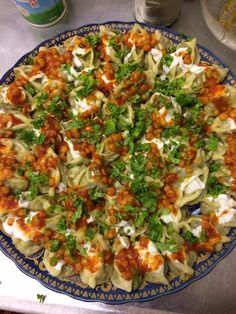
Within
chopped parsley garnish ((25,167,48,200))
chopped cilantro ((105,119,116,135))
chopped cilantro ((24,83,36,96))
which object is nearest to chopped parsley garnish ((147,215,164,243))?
chopped cilantro ((105,119,116,135))

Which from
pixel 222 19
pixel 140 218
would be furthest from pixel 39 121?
pixel 222 19

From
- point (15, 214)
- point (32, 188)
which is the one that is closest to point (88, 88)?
point (32, 188)

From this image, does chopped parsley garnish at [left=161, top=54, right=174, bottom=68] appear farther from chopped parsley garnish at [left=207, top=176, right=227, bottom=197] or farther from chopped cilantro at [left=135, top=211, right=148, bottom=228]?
chopped cilantro at [left=135, top=211, right=148, bottom=228]

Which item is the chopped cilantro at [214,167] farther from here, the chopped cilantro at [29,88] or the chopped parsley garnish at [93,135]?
the chopped cilantro at [29,88]

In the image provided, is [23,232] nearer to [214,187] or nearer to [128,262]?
[128,262]

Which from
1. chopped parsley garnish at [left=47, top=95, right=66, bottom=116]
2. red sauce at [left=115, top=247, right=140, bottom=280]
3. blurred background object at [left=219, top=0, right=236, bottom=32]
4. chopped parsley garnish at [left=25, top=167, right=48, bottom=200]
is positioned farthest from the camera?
blurred background object at [left=219, top=0, right=236, bottom=32]

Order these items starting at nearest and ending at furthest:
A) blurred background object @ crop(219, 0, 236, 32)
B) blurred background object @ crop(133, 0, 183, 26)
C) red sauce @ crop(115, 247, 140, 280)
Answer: red sauce @ crop(115, 247, 140, 280) < blurred background object @ crop(133, 0, 183, 26) < blurred background object @ crop(219, 0, 236, 32)

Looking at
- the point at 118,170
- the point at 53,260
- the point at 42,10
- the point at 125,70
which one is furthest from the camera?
the point at 42,10
